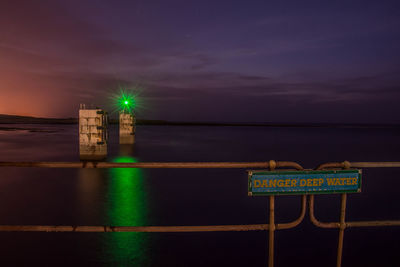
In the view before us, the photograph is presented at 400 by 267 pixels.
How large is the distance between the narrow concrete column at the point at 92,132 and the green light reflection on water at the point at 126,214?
4096 mm

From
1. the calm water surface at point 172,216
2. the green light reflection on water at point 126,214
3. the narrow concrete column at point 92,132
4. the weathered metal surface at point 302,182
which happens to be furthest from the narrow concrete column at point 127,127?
the weathered metal surface at point 302,182

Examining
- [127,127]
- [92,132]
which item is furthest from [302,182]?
[127,127]

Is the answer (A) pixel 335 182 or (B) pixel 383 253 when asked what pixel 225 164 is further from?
(B) pixel 383 253

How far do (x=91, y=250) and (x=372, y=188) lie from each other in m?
16.6

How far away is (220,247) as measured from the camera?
8.18 metres

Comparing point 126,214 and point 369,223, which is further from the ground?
point 369,223

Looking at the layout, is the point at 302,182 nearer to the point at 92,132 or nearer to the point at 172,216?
the point at 172,216

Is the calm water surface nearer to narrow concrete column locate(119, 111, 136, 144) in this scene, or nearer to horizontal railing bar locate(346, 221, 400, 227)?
horizontal railing bar locate(346, 221, 400, 227)

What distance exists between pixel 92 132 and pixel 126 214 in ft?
50.0

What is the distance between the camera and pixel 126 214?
1233 centimetres

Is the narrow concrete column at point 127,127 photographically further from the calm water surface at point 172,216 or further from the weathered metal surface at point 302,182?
the weathered metal surface at point 302,182

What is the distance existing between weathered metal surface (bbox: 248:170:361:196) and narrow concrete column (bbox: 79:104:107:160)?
24093 mm

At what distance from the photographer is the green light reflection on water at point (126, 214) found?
7.64m

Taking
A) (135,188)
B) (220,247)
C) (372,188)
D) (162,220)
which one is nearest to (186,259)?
(220,247)
